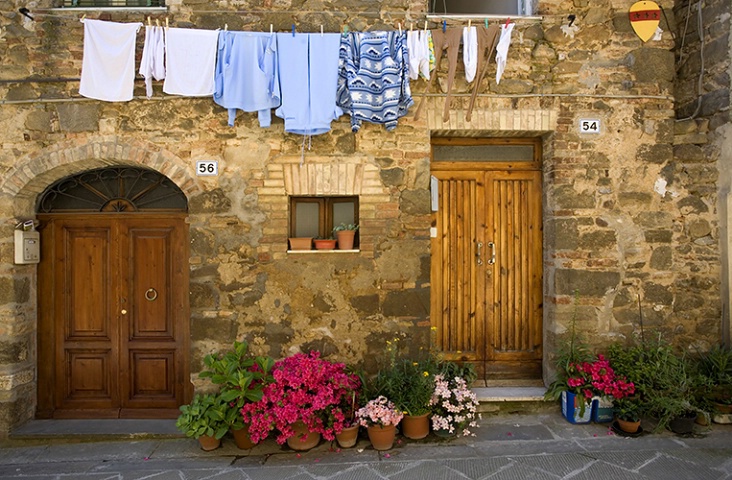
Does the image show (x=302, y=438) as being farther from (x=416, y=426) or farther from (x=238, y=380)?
(x=416, y=426)

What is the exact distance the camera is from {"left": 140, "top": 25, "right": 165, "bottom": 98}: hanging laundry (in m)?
4.56

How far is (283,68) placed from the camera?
462 centimetres

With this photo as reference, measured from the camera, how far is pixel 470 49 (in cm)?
465

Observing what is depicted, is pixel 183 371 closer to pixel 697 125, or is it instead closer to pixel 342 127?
pixel 342 127

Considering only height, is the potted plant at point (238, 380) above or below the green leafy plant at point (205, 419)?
above

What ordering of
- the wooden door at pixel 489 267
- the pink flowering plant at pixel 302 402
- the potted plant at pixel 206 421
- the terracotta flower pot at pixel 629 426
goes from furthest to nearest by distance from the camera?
the wooden door at pixel 489 267 < the terracotta flower pot at pixel 629 426 < the potted plant at pixel 206 421 < the pink flowering plant at pixel 302 402

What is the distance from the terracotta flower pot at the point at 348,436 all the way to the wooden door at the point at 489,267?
1.33m

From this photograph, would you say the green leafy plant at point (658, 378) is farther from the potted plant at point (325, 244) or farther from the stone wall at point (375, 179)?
the potted plant at point (325, 244)

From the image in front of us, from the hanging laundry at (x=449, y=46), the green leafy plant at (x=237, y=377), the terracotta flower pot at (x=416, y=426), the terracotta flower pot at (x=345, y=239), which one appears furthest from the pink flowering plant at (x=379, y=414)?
the hanging laundry at (x=449, y=46)

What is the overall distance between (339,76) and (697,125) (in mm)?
3557

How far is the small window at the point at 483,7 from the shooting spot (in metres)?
5.17

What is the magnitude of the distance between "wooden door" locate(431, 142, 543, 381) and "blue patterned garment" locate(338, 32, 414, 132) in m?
0.85

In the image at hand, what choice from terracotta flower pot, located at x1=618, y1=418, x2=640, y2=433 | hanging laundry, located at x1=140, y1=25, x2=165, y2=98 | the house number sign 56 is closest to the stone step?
terracotta flower pot, located at x1=618, y1=418, x2=640, y2=433

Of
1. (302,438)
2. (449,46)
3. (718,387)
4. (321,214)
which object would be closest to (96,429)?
(302,438)
